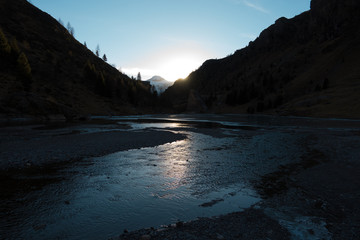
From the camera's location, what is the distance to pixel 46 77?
326 feet

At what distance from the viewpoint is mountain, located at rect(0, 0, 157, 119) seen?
6072 centimetres

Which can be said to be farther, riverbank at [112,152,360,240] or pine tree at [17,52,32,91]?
pine tree at [17,52,32,91]

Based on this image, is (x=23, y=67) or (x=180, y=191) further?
(x=23, y=67)

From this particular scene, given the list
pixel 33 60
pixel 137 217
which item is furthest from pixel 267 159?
pixel 33 60

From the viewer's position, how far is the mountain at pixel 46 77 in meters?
60.7

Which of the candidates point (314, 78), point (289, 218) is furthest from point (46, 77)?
point (314, 78)

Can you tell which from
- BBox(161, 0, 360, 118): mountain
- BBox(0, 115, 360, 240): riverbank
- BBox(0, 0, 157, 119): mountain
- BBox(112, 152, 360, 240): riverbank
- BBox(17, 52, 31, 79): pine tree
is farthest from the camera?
BBox(161, 0, 360, 118): mountain

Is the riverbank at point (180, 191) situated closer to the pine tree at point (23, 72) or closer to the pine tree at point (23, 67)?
the pine tree at point (23, 72)

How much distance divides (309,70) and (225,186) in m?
165

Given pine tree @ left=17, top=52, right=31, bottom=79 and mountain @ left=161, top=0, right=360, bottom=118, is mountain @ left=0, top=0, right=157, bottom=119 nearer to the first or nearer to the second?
pine tree @ left=17, top=52, right=31, bottom=79

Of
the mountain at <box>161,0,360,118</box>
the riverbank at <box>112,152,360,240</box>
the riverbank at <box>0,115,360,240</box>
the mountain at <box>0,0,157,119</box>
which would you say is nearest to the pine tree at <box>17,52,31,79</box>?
the mountain at <box>0,0,157,119</box>

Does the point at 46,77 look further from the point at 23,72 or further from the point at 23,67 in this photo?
the point at 23,72

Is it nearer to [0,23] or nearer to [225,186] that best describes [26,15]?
[0,23]

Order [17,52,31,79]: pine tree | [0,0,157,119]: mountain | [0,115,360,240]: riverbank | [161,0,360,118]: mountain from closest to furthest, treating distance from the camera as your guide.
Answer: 1. [0,115,360,240]: riverbank
2. [0,0,157,119]: mountain
3. [17,52,31,79]: pine tree
4. [161,0,360,118]: mountain
